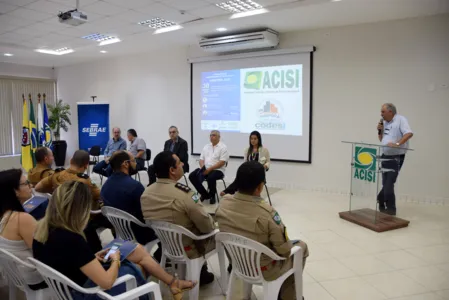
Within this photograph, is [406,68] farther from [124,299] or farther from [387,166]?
[124,299]

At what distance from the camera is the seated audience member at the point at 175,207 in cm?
239

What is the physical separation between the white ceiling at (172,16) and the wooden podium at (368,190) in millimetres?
2001

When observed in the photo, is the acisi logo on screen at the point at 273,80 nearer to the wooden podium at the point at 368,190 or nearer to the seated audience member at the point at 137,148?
the wooden podium at the point at 368,190

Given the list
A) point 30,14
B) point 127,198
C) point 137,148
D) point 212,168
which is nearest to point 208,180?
point 212,168

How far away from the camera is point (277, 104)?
20.9 ft

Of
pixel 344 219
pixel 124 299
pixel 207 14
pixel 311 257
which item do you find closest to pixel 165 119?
pixel 207 14

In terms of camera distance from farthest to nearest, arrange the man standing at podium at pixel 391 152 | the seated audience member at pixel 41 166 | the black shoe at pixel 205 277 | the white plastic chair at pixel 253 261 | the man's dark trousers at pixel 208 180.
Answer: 1. the man's dark trousers at pixel 208 180
2. the man standing at podium at pixel 391 152
3. the seated audience member at pixel 41 166
4. the black shoe at pixel 205 277
5. the white plastic chair at pixel 253 261

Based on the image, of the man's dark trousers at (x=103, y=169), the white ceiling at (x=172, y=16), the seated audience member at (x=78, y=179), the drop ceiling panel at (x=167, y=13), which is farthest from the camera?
the man's dark trousers at (x=103, y=169)

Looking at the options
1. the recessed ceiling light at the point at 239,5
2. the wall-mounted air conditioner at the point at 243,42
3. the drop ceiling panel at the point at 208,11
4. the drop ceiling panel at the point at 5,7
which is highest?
the recessed ceiling light at the point at 239,5

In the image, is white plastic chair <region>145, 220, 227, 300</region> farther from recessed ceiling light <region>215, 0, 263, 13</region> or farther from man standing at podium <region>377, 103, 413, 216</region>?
recessed ceiling light <region>215, 0, 263, 13</region>

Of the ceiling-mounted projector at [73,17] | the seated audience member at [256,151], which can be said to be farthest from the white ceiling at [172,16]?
the seated audience member at [256,151]

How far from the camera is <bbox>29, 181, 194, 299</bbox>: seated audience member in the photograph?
5.47ft

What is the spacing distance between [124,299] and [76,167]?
1.81 m

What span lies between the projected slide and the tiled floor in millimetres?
1972
